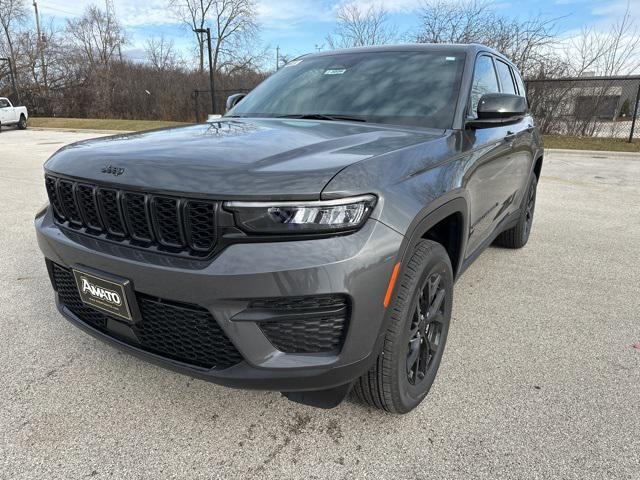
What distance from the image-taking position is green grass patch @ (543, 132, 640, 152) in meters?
13.4

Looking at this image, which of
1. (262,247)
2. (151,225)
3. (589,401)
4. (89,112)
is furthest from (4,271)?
(89,112)

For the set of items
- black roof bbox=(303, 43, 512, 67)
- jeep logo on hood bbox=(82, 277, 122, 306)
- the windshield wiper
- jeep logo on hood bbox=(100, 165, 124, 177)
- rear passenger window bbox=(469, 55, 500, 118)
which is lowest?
jeep logo on hood bbox=(82, 277, 122, 306)

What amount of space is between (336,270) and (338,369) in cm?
37

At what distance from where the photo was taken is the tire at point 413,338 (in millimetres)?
1840

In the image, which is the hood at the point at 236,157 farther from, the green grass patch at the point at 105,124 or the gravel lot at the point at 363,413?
the green grass patch at the point at 105,124

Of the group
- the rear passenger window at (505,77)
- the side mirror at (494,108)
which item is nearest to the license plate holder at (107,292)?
the side mirror at (494,108)

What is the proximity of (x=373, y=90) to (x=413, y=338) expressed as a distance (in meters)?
1.53

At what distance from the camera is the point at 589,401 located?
2.27m

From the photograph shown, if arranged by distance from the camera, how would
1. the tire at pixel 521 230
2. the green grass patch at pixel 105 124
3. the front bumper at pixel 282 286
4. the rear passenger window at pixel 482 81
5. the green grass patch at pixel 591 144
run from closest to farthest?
the front bumper at pixel 282 286
the rear passenger window at pixel 482 81
the tire at pixel 521 230
the green grass patch at pixel 591 144
the green grass patch at pixel 105 124

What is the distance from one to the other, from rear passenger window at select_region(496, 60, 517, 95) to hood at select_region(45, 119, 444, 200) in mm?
1687

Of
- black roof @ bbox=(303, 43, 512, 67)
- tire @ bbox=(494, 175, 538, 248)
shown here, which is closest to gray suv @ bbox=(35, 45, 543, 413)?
black roof @ bbox=(303, 43, 512, 67)

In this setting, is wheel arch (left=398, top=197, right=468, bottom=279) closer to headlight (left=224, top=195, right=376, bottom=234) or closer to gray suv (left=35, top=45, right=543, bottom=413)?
gray suv (left=35, top=45, right=543, bottom=413)

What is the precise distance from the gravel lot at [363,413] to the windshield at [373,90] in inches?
55.6

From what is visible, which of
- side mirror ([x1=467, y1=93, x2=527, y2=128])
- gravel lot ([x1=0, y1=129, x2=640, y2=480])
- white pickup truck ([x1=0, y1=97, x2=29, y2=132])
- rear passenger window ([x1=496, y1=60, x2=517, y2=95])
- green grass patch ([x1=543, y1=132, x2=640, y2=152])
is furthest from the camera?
white pickup truck ([x1=0, y1=97, x2=29, y2=132])
